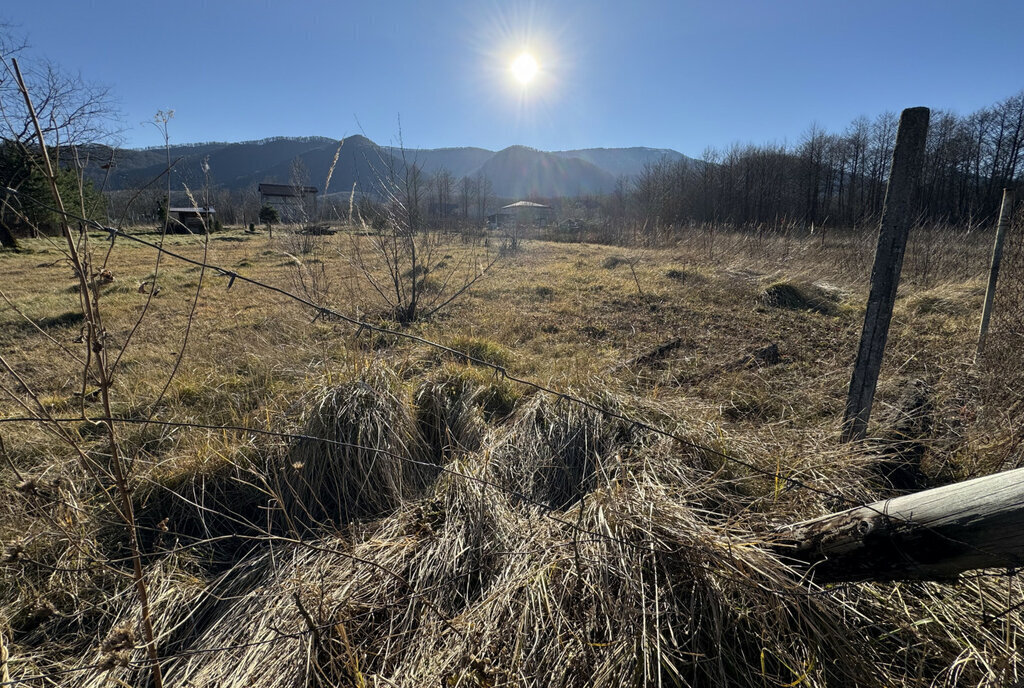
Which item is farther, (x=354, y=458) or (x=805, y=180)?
(x=805, y=180)

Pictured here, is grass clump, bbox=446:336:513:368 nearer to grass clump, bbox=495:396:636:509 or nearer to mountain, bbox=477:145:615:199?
grass clump, bbox=495:396:636:509

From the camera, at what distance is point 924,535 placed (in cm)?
135

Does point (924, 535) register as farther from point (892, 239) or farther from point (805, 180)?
point (805, 180)

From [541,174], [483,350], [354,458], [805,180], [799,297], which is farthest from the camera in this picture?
[541,174]

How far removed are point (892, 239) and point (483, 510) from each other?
234 cm

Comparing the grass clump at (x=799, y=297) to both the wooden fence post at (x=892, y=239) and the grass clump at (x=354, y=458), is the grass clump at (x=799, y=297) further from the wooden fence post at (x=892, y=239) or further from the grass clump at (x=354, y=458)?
the grass clump at (x=354, y=458)

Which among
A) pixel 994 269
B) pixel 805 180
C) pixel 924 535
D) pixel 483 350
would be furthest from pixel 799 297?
pixel 805 180

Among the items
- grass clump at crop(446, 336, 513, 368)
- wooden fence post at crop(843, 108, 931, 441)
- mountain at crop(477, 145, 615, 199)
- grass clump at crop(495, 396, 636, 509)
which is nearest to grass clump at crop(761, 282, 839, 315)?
grass clump at crop(446, 336, 513, 368)

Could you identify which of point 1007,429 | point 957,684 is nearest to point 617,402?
point 957,684

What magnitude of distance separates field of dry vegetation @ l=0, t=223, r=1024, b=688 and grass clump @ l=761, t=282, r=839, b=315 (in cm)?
190

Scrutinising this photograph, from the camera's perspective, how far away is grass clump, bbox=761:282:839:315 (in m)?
6.90

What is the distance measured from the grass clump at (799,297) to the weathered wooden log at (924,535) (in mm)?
6128

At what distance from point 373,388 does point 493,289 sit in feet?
18.5

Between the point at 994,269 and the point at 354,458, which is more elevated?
the point at 994,269
